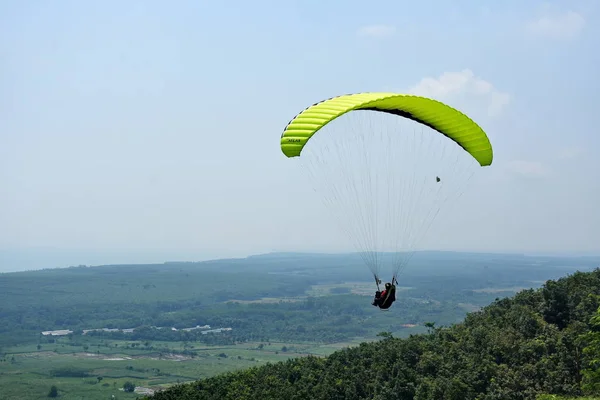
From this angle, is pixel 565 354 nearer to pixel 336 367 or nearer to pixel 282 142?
pixel 336 367

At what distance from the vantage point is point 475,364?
118 feet

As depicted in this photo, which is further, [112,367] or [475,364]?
[112,367]

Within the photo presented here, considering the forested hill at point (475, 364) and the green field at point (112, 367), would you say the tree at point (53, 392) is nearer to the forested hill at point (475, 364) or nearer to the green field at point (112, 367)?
the green field at point (112, 367)

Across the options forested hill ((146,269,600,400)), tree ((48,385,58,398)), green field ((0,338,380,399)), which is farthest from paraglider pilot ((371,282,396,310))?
tree ((48,385,58,398))

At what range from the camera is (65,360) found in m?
183

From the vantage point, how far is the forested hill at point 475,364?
33031 millimetres

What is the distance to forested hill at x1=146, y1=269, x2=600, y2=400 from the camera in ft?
108

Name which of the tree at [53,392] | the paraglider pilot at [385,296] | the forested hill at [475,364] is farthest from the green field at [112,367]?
the paraglider pilot at [385,296]

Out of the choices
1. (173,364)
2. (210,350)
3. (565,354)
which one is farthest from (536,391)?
(210,350)

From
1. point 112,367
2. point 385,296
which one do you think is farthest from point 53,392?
point 385,296

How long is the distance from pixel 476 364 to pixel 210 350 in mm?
169338

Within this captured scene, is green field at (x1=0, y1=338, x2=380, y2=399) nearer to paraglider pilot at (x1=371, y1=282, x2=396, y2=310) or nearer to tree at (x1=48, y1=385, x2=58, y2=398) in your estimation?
tree at (x1=48, y1=385, x2=58, y2=398)

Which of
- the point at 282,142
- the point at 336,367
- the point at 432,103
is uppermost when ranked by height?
the point at 432,103

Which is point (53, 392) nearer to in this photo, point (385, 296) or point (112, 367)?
point (112, 367)
